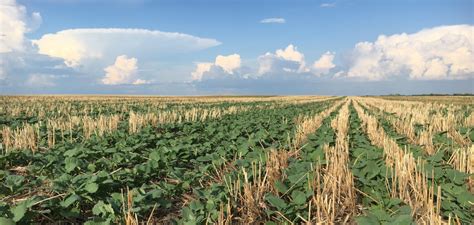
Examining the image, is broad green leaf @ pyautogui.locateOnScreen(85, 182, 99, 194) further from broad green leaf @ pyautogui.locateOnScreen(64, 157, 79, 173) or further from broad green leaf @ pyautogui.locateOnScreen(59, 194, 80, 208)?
broad green leaf @ pyautogui.locateOnScreen(64, 157, 79, 173)

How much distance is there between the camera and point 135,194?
4.03m

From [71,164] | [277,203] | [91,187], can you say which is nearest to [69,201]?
[91,187]

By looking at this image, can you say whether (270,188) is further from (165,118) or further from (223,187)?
(165,118)

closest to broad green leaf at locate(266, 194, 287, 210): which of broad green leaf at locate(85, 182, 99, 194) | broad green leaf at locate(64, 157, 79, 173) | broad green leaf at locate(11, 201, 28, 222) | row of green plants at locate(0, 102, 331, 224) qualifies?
row of green plants at locate(0, 102, 331, 224)

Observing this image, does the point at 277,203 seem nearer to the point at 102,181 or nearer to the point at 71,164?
the point at 102,181

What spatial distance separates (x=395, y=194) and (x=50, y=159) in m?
4.44

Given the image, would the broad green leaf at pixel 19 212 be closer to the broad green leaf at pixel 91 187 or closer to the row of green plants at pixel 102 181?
the row of green plants at pixel 102 181

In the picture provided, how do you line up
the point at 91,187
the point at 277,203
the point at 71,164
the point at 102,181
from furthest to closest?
the point at 71,164 < the point at 102,181 < the point at 91,187 < the point at 277,203

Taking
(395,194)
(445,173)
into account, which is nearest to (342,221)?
(395,194)

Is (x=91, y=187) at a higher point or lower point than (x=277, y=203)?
higher

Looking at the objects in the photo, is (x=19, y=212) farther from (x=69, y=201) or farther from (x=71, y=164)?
(x=71, y=164)

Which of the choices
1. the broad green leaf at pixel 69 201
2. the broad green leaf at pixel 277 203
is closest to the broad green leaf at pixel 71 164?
the broad green leaf at pixel 69 201

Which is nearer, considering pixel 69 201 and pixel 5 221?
pixel 5 221

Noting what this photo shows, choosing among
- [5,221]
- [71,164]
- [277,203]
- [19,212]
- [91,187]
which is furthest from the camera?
Result: [71,164]
